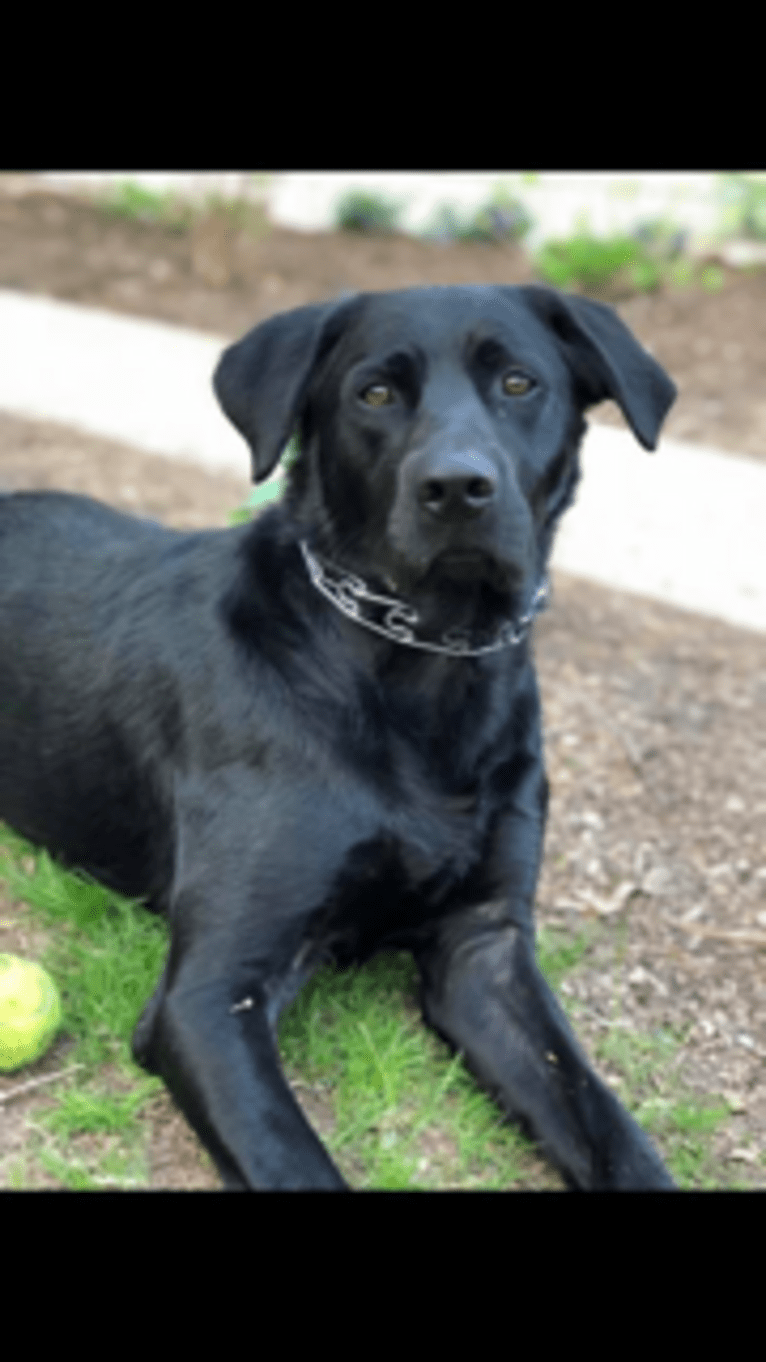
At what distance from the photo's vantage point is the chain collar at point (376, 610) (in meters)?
2.87

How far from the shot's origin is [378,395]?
110 inches

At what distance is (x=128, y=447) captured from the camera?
6148 millimetres

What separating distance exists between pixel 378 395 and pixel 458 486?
341 mm

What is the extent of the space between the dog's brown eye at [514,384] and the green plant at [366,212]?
6.68 metres

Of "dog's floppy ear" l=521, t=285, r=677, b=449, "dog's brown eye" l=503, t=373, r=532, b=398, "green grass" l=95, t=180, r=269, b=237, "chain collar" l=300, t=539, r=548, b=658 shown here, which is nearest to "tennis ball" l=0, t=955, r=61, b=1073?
"chain collar" l=300, t=539, r=548, b=658

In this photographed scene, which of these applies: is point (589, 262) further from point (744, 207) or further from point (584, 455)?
point (584, 455)

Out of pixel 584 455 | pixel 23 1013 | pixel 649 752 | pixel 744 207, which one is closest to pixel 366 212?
pixel 744 207

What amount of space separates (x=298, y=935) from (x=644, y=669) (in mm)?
2274

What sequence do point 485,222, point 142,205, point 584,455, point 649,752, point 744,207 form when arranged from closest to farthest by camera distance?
point 649,752, point 584,455, point 744,207, point 485,222, point 142,205

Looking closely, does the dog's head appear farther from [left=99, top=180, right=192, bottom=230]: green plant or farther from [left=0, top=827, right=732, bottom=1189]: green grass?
[left=99, top=180, right=192, bottom=230]: green plant

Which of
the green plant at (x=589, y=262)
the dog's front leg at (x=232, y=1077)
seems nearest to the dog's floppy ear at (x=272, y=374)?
the dog's front leg at (x=232, y=1077)

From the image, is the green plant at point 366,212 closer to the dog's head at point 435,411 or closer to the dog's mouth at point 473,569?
the dog's head at point 435,411

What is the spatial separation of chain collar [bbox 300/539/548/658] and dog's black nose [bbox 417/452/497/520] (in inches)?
11.9

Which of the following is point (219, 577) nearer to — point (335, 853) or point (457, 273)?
point (335, 853)
